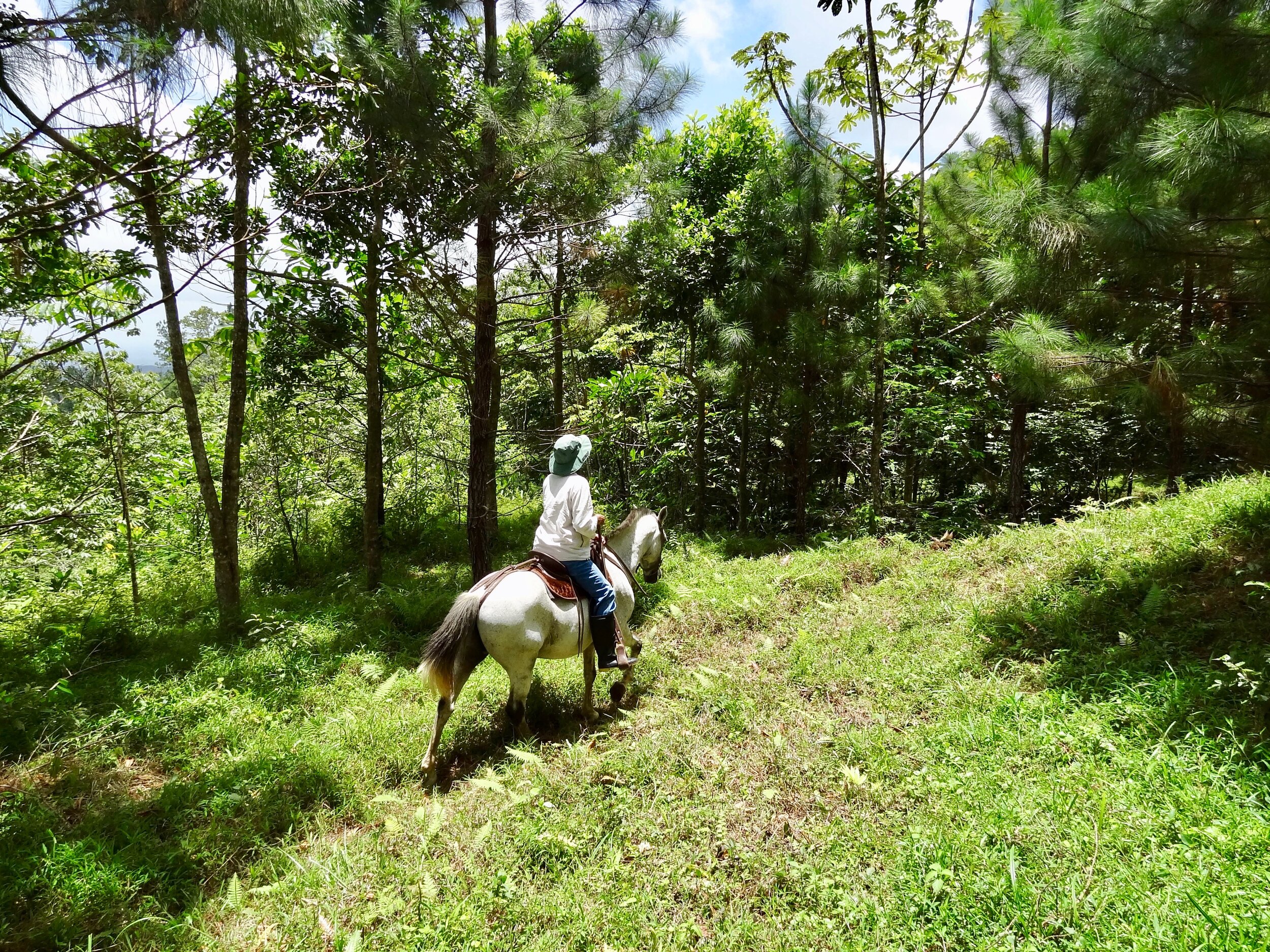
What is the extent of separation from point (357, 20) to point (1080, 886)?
28.5ft

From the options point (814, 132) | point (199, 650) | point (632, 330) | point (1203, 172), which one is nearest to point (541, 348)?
point (632, 330)

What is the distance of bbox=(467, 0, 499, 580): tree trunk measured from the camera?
240 inches

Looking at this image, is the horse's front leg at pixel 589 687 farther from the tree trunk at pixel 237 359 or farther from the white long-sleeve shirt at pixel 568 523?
the tree trunk at pixel 237 359

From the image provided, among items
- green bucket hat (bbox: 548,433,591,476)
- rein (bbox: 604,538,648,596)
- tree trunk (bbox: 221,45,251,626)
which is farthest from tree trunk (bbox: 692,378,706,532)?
tree trunk (bbox: 221,45,251,626)

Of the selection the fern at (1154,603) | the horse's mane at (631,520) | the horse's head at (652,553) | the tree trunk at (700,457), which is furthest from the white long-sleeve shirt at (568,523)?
the tree trunk at (700,457)

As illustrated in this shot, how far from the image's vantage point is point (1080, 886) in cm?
224

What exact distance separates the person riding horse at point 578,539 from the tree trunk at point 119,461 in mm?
5293

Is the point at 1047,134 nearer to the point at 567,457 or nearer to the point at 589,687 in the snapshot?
the point at 567,457

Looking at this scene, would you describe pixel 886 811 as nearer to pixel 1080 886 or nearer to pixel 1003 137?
pixel 1080 886

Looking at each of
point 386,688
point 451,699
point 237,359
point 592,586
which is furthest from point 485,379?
point 451,699

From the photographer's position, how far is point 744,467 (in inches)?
359

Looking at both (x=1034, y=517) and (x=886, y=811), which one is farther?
(x=1034, y=517)

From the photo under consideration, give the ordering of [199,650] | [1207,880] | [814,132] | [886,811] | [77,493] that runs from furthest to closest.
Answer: [814,132] < [77,493] < [199,650] < [886,811] < [1207,880]

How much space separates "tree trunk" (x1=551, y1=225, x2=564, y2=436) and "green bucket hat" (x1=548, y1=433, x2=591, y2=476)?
96.6 inches
